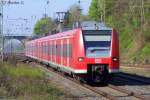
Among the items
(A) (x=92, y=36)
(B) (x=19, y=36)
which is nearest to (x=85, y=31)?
(A) (x=92, y=36)

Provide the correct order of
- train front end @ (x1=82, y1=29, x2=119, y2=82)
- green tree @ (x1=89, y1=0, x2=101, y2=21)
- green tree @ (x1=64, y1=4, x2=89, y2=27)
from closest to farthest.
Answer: train front end @ (x1=82, y1=29, x2=119, y2=82) → green tree @ (x1=89, y1=0, x2=101, y2=21) → green tree @ (x1=64, y1=4, x2=89, y2=27)

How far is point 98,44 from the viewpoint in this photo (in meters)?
24.8

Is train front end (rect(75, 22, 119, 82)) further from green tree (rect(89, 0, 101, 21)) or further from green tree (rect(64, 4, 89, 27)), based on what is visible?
green tree (rect(64, 4, 89, 27))

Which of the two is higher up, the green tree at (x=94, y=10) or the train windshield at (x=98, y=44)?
the green tree at (x=94, y=10)

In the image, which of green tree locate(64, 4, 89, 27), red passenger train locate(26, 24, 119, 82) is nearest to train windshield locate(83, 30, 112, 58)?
red passenger train locate(26, 24, 119, 82)

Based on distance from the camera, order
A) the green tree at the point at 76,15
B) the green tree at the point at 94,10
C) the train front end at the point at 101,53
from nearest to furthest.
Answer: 1. the train front end at the point at 101,53
2. the green tree at the point at 94,10
3. the green tree at the point at 76,15

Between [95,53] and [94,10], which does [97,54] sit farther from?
[94,10]

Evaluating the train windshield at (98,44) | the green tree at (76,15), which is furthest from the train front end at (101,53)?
the green tree at (76,15)

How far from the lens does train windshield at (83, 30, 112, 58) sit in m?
24.8

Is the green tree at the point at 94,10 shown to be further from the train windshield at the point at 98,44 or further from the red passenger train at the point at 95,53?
the train windshield at the point at 98,44

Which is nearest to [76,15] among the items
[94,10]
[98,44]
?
[94,10]

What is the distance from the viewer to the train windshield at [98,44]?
2478 cm

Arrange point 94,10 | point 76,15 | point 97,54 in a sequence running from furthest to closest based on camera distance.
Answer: point 76,15 → point 94,10 → point 97,54

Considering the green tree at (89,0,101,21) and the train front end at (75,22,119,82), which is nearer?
the train front end at (75,22,119,82)
